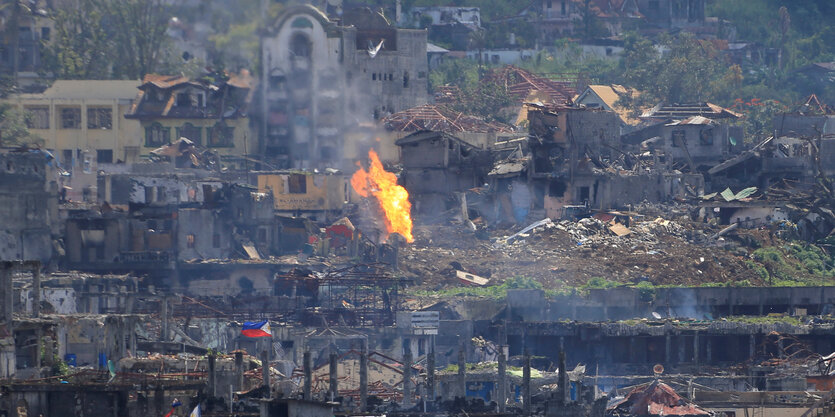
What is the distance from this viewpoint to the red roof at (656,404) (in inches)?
2336

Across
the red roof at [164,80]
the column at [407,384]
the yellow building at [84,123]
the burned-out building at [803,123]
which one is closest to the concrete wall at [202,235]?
the red roof at [164,80]

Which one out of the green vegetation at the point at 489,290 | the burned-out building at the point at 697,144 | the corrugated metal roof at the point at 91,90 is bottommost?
the green vegetation at the point at 489,290

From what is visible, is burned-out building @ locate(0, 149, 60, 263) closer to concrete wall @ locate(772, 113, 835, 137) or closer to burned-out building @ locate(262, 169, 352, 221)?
burned-out building @ locate(262, 169, 352, 221)

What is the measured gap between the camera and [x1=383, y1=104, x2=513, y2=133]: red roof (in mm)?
92938

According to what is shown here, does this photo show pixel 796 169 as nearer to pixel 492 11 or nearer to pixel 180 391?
pixel 492 11

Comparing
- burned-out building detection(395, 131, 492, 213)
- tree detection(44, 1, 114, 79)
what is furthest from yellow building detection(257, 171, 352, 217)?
tree detection(44, 1, 114, 79)

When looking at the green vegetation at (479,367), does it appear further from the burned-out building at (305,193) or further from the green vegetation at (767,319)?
the burned-out building at (305,193)

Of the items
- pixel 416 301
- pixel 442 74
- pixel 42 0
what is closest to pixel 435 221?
pixel 416 301

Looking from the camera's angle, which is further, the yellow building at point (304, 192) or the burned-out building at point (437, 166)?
the burned-out building at point (437, 166)

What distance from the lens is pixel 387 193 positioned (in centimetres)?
8738

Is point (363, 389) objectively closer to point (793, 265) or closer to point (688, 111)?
point (793, 265)

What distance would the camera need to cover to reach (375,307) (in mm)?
74500

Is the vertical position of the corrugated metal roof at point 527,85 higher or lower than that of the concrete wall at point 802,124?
higher

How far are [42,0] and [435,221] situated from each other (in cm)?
3071
